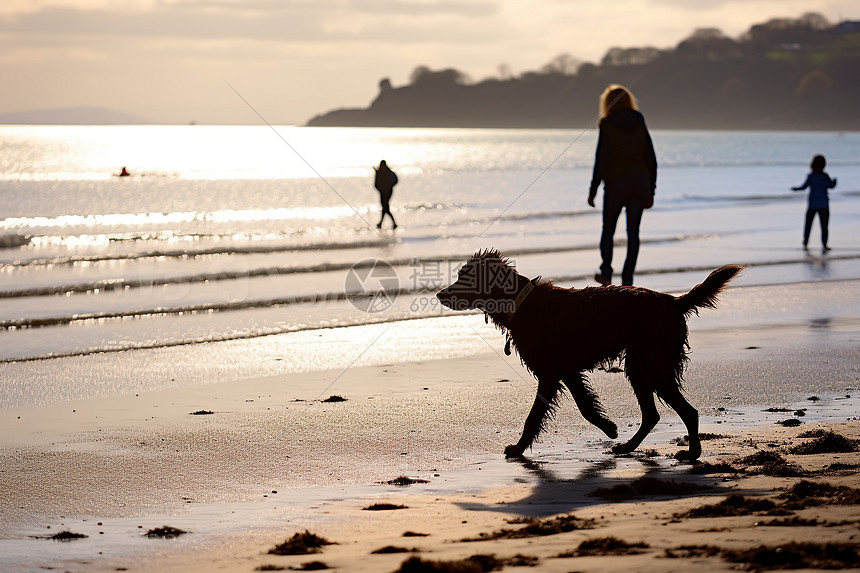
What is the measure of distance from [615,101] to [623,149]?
0.49 meters

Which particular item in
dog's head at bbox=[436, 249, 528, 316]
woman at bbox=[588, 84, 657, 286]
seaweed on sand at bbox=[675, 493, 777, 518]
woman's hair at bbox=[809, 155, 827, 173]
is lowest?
seaweed on sand at bbox=[675, 493, 777, 518]

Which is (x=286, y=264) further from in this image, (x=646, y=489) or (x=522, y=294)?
(x=646, y=489)

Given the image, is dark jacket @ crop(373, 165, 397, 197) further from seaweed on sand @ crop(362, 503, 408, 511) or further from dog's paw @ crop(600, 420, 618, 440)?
seaweed on sand @ crop(362, 503, 408, 511)

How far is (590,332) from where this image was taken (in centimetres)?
629

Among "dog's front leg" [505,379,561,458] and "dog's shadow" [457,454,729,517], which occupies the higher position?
"dog's front leg" [505,379,561,458]

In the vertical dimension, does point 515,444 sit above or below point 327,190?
below

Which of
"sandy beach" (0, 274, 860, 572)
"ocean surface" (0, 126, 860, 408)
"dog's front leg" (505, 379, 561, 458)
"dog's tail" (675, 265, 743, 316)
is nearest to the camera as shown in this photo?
"sandy beach" (0, 274, 860, 572)

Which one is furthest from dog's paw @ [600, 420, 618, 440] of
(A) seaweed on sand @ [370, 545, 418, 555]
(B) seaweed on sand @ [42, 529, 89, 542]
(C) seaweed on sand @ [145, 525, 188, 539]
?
(B) seaweed on sand @ [42, 529, 89, 542]

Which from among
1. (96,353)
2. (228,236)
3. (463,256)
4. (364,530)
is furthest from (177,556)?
(228,236)

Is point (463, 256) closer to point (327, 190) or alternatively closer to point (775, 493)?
point (775, 493)

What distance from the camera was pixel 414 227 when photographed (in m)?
29.2

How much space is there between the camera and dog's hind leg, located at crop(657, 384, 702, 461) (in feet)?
19.7

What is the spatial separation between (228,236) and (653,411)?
2205cm

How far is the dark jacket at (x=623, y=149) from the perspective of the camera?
9836mm
